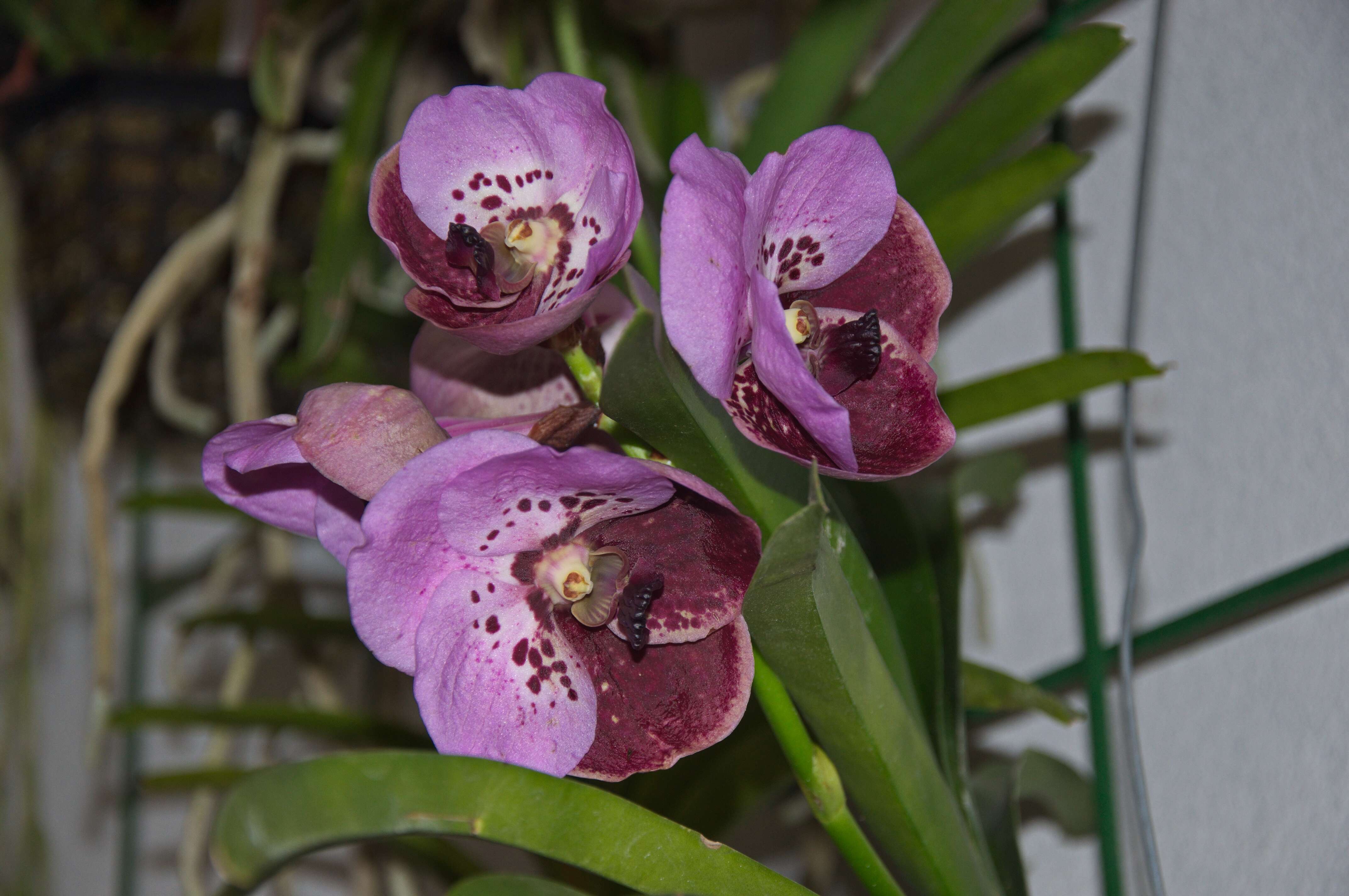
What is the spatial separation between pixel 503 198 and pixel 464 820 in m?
0.19

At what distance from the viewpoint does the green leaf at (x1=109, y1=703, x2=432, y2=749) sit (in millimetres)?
593

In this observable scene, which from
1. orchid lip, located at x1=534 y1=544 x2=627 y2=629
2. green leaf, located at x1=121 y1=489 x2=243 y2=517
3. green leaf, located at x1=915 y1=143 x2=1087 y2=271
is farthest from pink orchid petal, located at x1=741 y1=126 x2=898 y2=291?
green leaf, located at x1=121 y1=489 x2=243 y2=517

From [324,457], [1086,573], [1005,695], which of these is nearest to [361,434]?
[324,457]

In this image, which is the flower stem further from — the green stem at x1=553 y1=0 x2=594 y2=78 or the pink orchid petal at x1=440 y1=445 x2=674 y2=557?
the green stem at x1=553 y1=0 x2=594 y2=78

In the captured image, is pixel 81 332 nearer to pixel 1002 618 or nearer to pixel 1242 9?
pixel 1002 618

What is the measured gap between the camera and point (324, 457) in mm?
308

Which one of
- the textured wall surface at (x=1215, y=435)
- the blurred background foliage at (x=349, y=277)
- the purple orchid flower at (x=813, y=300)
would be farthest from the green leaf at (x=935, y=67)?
the purple orchid flower at (x=813, y=300)

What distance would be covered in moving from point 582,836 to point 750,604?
8 cm

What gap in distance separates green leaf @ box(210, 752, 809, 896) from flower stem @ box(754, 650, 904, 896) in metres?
0.03

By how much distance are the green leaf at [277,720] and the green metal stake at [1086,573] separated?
38 centimetres

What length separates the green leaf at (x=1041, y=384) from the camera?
0.48 meters

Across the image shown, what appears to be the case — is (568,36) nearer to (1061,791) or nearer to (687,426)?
(687,426)

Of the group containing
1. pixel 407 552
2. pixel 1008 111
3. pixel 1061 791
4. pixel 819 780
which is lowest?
pixel 1061 791

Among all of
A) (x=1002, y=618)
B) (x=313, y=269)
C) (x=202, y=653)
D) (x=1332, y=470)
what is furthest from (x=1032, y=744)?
(x=202, y=653)
